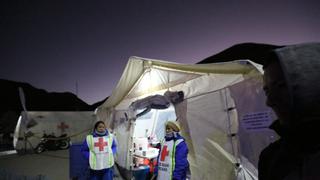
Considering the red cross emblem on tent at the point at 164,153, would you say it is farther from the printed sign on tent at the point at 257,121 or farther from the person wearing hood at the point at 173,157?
the printed sign on tent at the point at 257,121

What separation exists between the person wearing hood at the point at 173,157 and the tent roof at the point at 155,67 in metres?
1.17

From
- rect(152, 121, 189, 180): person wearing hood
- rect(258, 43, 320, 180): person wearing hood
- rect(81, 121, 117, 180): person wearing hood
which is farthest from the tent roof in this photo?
rect(258, 43, 320, 180): person wearing hood

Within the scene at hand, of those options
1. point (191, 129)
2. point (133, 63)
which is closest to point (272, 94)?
point (191, 129)

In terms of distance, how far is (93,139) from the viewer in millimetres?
4965

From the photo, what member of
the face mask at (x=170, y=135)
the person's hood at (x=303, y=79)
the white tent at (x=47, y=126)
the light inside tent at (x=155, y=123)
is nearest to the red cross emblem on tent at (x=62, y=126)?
the white tent at (x=47, y=126)

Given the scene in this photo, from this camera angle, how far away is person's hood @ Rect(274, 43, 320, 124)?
0.74m

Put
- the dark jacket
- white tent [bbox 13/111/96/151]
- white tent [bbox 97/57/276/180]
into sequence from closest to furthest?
white tent [bbox 97/57/276/180], the dark jacket, white tent [bbox 13/111/96/151]

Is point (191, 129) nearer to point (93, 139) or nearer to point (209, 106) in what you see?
point (209, 106)

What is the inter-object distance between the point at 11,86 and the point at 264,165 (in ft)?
323

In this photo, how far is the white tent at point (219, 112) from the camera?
335cm

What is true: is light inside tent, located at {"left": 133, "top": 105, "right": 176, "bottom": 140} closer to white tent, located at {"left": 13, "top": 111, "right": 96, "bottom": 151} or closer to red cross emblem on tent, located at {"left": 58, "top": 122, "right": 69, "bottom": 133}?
white tent, located at {"left": 13, "top": 111, "right": 96, "bottom": 151}

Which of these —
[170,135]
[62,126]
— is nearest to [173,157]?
[170,135]

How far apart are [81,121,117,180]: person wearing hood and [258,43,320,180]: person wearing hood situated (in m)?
4.47

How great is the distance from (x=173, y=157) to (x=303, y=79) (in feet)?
10.4
